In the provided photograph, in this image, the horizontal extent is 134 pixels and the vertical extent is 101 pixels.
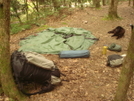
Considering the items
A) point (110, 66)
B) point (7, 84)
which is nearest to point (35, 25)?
point (110, 66)

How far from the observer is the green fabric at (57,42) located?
514 cm

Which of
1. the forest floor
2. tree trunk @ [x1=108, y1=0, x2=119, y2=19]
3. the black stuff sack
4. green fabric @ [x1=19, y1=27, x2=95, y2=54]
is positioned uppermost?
tree trunk @ [x1=108, y1=0, x2=119, y2=19]

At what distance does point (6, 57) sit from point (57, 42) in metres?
3.26

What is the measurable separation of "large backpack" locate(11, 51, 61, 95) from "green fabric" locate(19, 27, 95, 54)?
6.65 feet

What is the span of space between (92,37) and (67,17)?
3785 millimetres

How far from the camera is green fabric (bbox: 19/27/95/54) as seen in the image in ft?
16.9

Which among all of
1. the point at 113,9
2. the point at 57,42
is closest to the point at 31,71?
the point at 57,42

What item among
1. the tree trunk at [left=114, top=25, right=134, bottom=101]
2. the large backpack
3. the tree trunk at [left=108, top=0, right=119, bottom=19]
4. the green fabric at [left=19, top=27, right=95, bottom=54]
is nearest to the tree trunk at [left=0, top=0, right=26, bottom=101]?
the large backpack

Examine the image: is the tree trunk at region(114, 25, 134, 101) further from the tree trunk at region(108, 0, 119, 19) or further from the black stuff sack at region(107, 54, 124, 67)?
the tree trunk at region(108, 0, 119, 19)

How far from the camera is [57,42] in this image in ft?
18.5

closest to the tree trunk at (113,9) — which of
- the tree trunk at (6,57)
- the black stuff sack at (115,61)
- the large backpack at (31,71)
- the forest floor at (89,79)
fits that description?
the forest floor at (89,79)

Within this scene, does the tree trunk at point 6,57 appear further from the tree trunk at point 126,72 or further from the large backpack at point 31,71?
the tree trunk at point 126,72

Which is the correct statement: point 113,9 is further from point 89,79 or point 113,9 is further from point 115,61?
point 89,79

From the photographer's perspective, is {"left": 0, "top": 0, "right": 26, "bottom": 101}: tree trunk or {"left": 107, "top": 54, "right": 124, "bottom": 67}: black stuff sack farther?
{"left": 107, "top": 54, "right": 124, "bottom": 67}: black stuff sack
